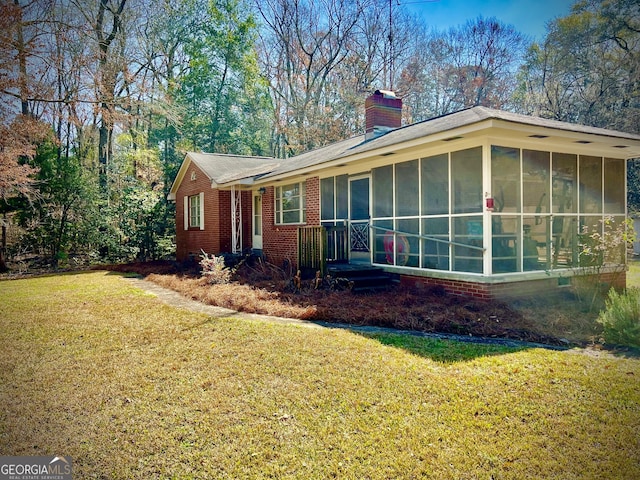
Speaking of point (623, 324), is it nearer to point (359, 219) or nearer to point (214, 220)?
point (359, 219)

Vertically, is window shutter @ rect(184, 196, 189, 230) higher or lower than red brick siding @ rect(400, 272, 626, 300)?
higher

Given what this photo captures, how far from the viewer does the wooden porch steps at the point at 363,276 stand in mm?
8942

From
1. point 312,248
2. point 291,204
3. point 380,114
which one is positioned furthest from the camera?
point 291,204

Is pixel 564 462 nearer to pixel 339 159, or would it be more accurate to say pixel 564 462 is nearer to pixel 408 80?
pixel 339 159

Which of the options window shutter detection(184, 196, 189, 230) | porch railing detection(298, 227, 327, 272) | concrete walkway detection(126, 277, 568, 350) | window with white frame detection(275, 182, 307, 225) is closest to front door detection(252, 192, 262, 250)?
window with white frame detection(275, 182, 307, 225)

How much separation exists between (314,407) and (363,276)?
5.75 metres

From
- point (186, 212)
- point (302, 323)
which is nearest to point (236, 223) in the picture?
point (186, 212)

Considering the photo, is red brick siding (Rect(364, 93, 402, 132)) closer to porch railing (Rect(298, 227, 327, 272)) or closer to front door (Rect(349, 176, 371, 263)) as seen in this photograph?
front door (Rect(349, 176, 371, 263))

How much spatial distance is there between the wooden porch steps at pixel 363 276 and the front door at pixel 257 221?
20.0 feet

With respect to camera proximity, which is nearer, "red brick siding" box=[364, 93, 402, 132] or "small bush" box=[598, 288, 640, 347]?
"small bush" box=[598, 288, 640, 347]

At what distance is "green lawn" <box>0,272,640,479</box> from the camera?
9.09 ft

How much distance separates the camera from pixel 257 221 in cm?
1520

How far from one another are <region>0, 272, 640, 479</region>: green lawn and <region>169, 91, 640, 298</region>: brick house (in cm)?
279

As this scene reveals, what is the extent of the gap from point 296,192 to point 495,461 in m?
10.5
